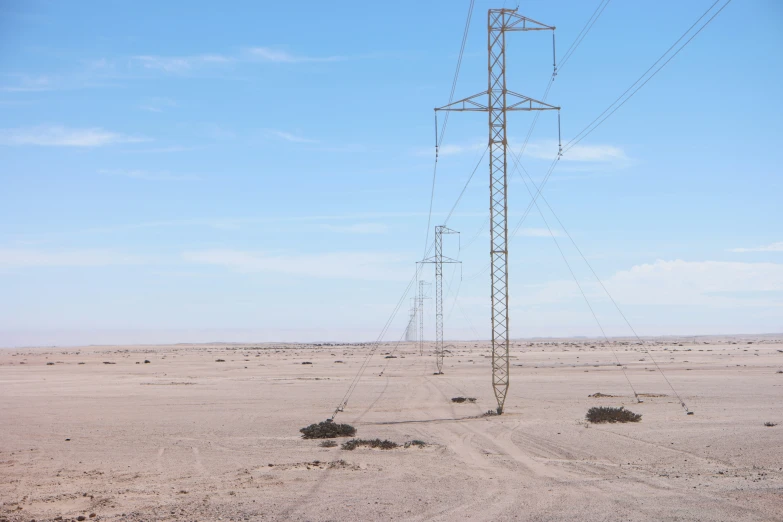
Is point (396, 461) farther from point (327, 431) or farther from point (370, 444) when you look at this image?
point (327, 431)

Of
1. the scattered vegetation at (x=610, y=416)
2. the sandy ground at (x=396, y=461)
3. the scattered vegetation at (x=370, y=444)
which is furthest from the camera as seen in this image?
the scattered vegetation at (x=610, y=416)

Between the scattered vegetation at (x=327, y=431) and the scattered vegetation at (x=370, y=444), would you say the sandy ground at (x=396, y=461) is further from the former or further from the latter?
the scattered vegetation at (x=327, y=431)

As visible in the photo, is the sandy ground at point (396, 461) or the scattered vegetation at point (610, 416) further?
the scattered vegetation at point (610, 416)

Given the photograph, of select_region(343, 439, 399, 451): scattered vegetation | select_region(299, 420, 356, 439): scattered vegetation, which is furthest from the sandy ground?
select_region(299, 420, 356, 439): scattered vegetation

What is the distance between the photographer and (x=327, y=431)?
27891 millimetres

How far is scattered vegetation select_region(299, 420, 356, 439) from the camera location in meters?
27.6

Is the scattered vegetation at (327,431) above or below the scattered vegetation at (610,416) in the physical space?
below

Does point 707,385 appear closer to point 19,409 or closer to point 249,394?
point 249,394

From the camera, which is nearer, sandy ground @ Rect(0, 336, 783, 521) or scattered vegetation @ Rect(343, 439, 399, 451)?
sandy ground @ Rect(0, 336, 783, 521)

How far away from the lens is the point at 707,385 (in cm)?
5384

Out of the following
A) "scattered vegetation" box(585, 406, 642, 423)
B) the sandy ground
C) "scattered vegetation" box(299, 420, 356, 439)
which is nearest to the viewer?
the sandy ground

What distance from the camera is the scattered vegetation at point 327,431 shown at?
2759cm

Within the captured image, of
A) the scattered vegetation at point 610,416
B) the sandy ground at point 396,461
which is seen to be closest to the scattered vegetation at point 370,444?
the sandy ground at point 396,461

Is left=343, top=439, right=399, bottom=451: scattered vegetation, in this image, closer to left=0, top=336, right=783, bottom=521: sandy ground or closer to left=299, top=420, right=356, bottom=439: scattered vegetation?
left=0, top=336, right=783, bottom=521: sandy ground
